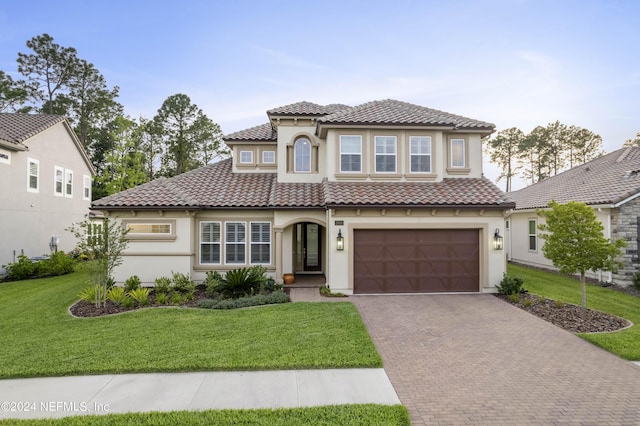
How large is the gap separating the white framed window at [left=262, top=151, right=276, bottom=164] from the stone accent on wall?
48.4ft

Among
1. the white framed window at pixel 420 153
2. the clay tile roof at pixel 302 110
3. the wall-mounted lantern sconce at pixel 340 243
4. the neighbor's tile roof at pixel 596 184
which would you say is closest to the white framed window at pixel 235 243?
the wall-mounted lantern sconce at pixel 340 243

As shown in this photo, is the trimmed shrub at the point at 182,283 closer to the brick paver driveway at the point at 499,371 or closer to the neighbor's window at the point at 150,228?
the neighbor's window at the point at 150,228

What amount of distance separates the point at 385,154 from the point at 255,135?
641 centimetres

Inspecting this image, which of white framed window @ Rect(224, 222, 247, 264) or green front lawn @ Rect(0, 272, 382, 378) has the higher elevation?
white framed window @ Rect(224, 222, 247, 264)

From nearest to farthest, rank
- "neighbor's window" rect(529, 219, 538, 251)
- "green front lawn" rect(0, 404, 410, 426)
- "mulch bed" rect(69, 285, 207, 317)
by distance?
"green front lawn" rect(0, 404, 410, 426), "mulch bed" rect(69, 285, 207, 317), "neighbor's window" rect(529, 219, 538, 251)

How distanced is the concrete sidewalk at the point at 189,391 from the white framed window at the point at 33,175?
16616 millimetres

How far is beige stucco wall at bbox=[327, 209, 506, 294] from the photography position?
1159 cm

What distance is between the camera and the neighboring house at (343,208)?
11742 mm

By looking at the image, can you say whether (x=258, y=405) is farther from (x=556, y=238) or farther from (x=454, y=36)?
(x=454, y=36)

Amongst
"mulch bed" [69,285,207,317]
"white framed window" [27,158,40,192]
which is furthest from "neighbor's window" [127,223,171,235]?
"white framed window" [27,158,40,192]

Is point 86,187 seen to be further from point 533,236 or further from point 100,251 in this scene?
point 533,236

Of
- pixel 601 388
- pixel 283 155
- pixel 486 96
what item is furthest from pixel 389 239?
pixel 486 96

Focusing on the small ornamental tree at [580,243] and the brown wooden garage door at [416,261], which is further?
the brown wooden garage door at [416,261]

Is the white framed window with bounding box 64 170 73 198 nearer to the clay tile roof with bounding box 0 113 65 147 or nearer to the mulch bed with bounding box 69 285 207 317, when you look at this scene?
the clay tile roof with bounding box 0 113 65 147
